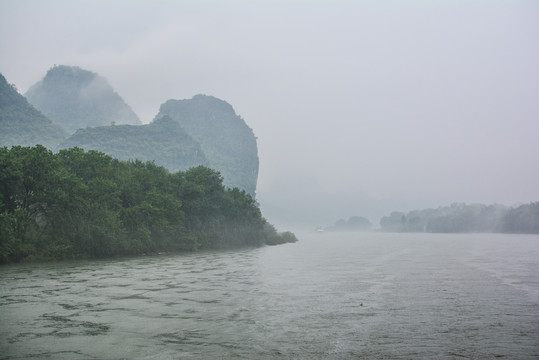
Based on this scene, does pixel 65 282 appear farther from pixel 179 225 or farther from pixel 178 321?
pixel 179 225

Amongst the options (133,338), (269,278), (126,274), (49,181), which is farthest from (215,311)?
(49,181)

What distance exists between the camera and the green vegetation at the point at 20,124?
13325cm

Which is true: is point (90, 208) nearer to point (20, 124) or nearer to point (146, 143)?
point (20, 124)

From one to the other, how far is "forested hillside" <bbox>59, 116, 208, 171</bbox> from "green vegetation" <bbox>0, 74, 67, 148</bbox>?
9943mm

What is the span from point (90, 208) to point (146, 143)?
128348 millimetres

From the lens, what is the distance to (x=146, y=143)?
162 metres

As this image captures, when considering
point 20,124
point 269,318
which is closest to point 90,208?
point 269,318

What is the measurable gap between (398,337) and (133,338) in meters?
6.04

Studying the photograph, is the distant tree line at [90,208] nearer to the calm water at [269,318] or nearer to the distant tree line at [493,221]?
the calm water at [269,318]

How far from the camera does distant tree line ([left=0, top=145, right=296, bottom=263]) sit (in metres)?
32.3

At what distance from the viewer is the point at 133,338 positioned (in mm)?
9578

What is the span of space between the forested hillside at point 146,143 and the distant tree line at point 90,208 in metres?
91.5

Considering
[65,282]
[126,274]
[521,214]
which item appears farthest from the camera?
[521,214]

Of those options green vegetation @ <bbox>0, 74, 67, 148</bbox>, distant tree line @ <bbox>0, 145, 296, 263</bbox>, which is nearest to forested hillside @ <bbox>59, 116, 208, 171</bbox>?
green vegetation @ <bbox>0, 74, 67, 148</bbox>
